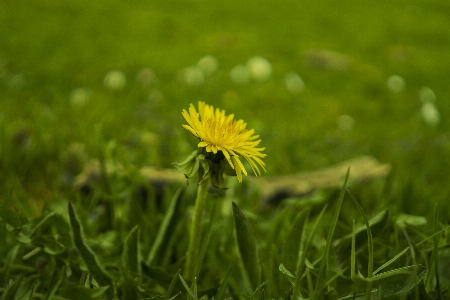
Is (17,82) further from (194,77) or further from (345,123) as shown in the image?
(345,123)

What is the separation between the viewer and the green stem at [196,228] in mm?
1159

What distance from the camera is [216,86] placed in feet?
15.7

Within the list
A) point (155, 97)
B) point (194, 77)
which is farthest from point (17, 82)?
point (194, 77)

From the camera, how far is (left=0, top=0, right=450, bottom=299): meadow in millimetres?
1229

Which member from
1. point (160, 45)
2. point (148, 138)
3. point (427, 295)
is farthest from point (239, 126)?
point (160, 45)

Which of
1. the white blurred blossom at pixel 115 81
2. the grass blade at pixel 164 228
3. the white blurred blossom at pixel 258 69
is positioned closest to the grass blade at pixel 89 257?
the grass blade at pixel 164 228

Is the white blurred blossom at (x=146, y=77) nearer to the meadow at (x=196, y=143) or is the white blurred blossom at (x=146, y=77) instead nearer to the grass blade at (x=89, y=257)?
the meadow at (x=196, y=143)

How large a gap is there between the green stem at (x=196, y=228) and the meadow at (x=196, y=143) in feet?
0.11

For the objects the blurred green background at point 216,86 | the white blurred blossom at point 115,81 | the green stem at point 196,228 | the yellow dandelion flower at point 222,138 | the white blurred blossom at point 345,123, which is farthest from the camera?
the white blurred blossom at point 345,123

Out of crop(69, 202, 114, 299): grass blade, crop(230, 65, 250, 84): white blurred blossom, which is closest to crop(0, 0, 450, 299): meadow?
crop(69, 202, 114, 299): grass blade

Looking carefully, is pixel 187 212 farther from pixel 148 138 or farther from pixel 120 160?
pixel 148 138

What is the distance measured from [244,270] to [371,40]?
741cm

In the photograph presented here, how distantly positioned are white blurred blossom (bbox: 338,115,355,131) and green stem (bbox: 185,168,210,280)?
3114 mm

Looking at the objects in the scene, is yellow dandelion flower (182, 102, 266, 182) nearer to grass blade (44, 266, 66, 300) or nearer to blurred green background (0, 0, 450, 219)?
grass blade (44, 266, 66, 300)
